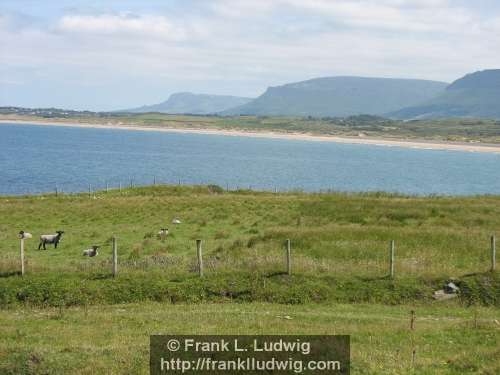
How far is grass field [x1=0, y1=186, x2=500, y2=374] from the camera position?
15.6 metres

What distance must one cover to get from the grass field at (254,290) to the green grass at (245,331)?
48 mm

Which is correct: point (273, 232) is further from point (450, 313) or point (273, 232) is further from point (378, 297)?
point (450, 313)

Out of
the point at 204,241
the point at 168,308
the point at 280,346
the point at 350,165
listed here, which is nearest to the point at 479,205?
the point at 204,241

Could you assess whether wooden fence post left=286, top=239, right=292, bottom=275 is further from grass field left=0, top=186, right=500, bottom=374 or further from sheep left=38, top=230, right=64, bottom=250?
sheep left=38, top=230, right=64, bottom=250

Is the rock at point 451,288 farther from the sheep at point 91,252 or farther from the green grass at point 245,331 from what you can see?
the sheep at point 91,252

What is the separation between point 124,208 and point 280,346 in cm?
3877

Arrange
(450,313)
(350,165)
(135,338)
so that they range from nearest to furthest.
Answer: (135,338) → (450,313) → (350,165)

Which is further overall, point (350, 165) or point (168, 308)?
point (350, 165)

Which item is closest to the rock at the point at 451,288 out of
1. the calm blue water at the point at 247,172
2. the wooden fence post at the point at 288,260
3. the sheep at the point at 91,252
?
the wooden fence post at the point at 288,260

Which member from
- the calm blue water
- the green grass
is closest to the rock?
the green grass

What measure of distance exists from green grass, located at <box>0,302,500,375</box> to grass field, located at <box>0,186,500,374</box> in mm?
48

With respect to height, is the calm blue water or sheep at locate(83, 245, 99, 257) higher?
sheep at locate(83, 245, 99, 257)

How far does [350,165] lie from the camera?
161625 millimetres

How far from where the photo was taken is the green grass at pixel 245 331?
14.3 metres
